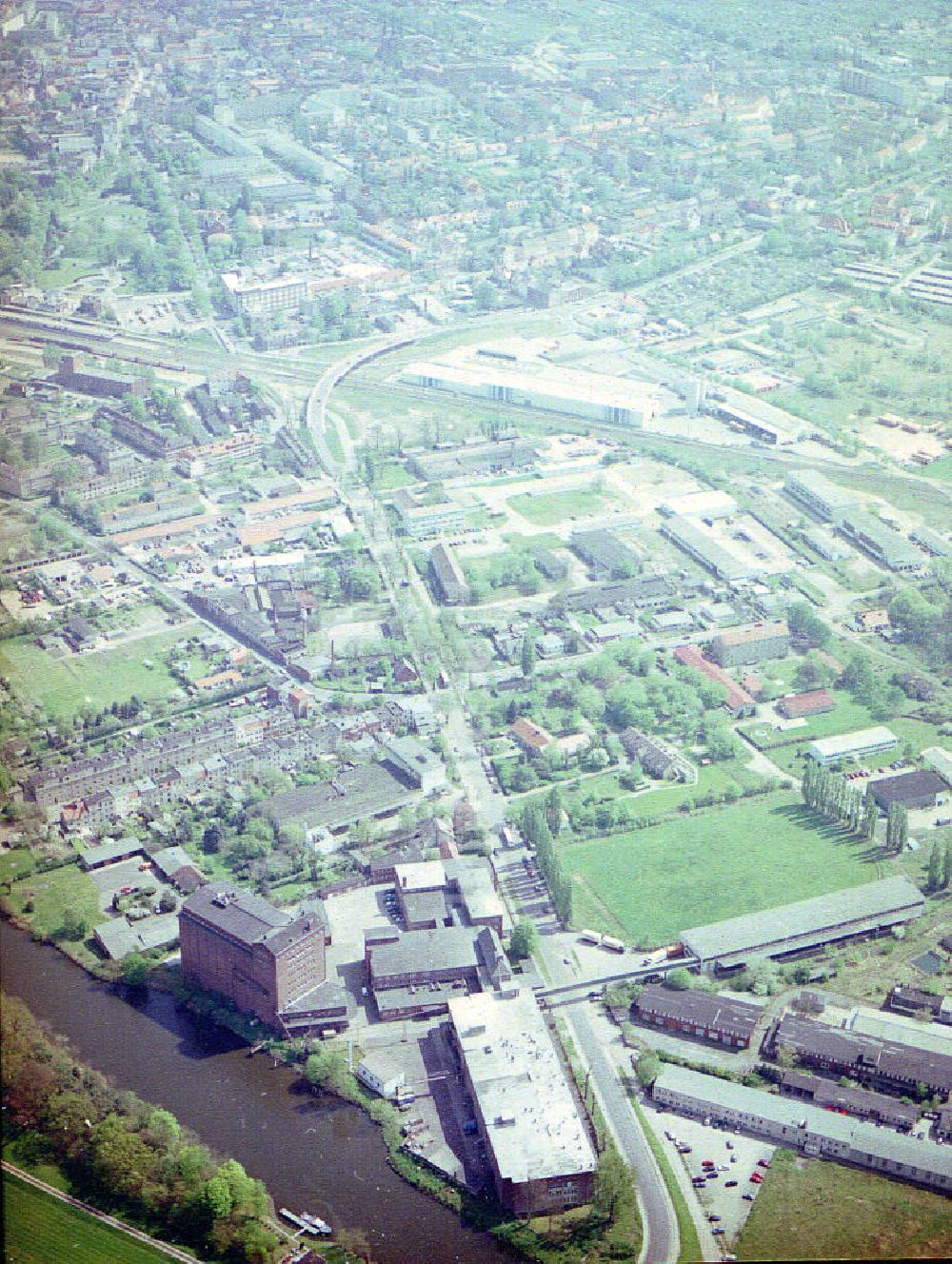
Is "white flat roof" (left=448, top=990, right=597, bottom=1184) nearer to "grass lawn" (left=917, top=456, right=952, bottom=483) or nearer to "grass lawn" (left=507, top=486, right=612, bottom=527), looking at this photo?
"grass lawn" (left=507, top=486, right=612, bottom=527)

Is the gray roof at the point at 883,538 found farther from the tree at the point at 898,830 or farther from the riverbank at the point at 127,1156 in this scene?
the riverbank at the point at 127,1156

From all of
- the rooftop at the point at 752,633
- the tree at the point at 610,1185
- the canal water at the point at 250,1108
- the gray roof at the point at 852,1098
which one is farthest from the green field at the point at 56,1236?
the rooftop at the point at 752,633

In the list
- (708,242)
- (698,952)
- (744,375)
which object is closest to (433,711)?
(698,952)

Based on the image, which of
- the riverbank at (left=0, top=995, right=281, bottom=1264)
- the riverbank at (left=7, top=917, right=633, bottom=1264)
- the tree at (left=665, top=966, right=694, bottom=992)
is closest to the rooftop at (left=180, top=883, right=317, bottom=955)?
the riverbank at (left=7, top=917, right=633, bottom=1264)

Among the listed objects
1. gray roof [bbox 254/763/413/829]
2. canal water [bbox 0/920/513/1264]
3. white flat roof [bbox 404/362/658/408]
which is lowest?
canal water [bbox 0/920/513/1264]

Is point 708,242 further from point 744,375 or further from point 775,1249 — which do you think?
point 775,1249

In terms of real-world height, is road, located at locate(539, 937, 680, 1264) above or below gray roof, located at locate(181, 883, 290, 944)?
below
